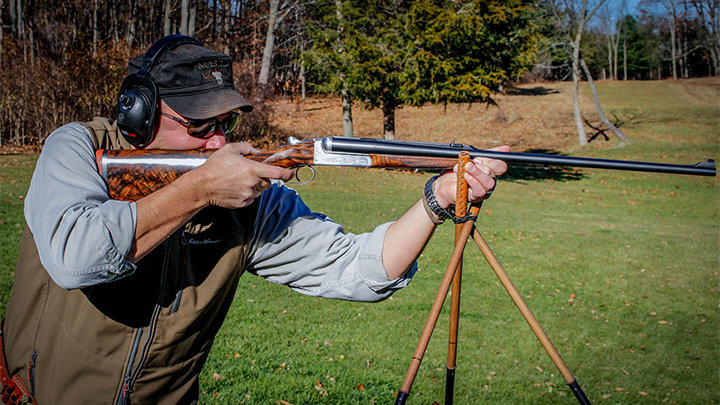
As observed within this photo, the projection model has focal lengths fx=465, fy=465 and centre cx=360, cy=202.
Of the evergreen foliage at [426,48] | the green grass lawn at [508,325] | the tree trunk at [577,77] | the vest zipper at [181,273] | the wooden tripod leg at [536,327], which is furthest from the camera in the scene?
the tree trunk at [577,77]

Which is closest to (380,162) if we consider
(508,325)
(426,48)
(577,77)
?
(508,325)

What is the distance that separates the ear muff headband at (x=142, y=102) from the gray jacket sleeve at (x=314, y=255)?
2.27 feet

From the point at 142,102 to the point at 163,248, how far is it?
2.49ft

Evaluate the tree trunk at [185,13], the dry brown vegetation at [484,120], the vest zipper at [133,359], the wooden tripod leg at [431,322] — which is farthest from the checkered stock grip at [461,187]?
the dry brown vegetation at [484,120]

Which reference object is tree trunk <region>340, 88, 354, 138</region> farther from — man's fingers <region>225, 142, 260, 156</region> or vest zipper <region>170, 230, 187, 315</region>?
vest zipper <region>170, 230, 187, 315</region>

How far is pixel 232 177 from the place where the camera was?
2037mm

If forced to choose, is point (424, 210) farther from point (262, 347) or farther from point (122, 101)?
point (262, 347)

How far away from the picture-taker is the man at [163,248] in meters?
1.79

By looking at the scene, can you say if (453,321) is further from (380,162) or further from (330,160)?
(330,160)

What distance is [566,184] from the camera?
22281 millimetres

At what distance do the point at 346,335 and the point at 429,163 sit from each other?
3.78m

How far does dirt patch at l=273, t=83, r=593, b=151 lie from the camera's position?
32.3 metres

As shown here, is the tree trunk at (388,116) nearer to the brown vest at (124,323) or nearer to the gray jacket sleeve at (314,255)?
the gray jacket sleeve at (314,255)

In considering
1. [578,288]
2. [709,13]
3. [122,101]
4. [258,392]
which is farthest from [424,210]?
[709,13]
